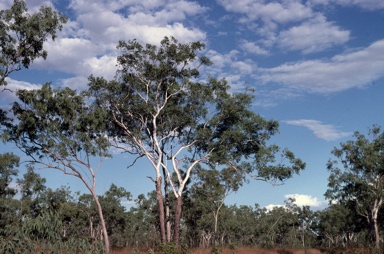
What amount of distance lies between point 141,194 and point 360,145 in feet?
134

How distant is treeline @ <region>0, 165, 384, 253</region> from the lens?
20556 millimetres

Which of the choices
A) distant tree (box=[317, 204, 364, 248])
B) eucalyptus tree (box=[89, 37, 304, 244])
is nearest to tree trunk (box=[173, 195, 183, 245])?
eucalyptus tree (box=[89, 37, 304, 244])

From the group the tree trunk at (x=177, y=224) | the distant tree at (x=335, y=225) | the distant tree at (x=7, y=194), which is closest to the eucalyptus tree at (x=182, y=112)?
the tree trunk at (x=177, y=224)

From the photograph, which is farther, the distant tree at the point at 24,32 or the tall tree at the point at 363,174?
the tall tree at the point at 363,174

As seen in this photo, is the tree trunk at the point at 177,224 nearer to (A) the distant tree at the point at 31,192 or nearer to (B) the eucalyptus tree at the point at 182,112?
(B) the eucalyptus tree at the point at 182,112

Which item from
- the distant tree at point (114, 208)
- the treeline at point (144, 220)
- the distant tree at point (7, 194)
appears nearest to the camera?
the treeline at point (144, 220)

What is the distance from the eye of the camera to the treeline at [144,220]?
20556 mm

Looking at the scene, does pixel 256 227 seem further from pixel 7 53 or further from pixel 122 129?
pixel 7 53

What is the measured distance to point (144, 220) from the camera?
75.7m

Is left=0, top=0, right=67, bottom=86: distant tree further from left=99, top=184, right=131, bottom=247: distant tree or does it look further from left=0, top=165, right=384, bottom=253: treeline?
left=99, top=184, right=131, bottom=247: distant tree

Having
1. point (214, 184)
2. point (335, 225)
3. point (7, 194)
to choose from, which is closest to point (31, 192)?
point (7, 194)

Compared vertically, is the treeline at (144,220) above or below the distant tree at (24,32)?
below

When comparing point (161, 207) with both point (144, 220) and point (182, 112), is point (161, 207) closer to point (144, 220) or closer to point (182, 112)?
point (182, 112)

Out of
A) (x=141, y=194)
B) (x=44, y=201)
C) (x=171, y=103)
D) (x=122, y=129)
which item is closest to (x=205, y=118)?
(x=171, y=103)
